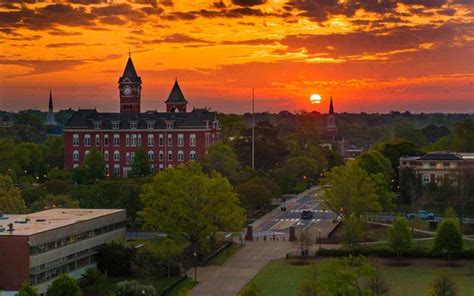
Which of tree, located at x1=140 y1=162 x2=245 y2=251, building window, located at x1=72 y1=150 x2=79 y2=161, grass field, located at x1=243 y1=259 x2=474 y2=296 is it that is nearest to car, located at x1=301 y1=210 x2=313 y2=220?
tree, located at x1=140 y1=162 x2=245 y2=251

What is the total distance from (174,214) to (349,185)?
19.0 metres

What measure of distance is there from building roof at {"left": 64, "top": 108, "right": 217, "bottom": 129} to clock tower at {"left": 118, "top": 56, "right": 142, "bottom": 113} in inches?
341

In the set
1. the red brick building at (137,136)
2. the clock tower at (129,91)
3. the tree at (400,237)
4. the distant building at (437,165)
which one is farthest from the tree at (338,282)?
the clock tower at (129,91)

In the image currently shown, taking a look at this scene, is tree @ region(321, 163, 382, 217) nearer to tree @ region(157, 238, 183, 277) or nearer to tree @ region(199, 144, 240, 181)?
tree @ region(157, 238, 183, 277)

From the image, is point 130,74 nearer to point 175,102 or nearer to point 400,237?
point 175,102

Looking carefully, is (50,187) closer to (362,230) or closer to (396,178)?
(362,230)

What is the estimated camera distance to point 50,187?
84.1 meters

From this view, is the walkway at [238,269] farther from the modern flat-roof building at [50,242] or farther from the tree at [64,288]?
the tree at [64,288]

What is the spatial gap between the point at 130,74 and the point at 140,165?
2440 cm

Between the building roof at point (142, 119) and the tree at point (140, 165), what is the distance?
7935mm

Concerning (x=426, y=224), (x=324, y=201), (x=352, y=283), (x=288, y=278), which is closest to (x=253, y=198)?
(x=324, y=201)

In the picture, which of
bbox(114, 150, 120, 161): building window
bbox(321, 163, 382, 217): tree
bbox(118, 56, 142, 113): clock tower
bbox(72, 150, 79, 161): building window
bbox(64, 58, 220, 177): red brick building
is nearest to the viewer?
bbox(321, 163, 382, 217): tree

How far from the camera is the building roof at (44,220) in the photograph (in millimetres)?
46281

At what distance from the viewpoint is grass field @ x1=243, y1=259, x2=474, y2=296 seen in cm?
4716
